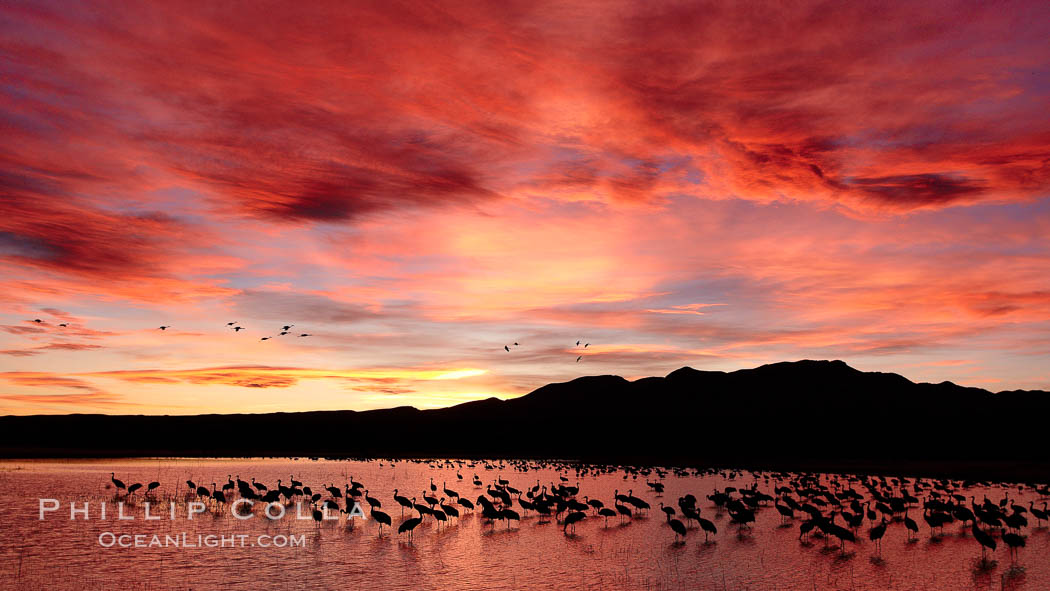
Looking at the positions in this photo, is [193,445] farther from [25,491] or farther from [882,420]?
[882,420]

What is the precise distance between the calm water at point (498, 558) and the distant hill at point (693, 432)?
6401 centimetres

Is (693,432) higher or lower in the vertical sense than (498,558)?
higher

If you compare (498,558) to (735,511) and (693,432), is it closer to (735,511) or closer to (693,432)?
(735,511)

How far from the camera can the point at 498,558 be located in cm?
2573

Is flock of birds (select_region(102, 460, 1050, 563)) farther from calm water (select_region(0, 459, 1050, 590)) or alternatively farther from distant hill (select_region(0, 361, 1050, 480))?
distant hill (select_region(0, 361, 1050, 480))

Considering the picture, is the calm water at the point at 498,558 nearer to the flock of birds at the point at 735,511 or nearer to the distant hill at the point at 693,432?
the flock of birds at the point at 735,511

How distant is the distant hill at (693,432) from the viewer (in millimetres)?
113188

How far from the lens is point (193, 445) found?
141000 millimetres

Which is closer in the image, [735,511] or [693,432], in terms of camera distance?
[735,511]

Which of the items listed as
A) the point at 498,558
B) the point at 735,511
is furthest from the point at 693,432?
the point at 498,558

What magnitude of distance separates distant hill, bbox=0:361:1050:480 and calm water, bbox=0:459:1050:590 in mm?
64010

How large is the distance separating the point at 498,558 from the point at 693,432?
426 feet

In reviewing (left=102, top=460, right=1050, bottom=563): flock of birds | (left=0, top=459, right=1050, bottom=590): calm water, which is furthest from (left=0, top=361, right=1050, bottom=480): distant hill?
(left=0, top=459, right=1050, bottom=590): calm water

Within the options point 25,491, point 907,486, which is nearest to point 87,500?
point 25,491
